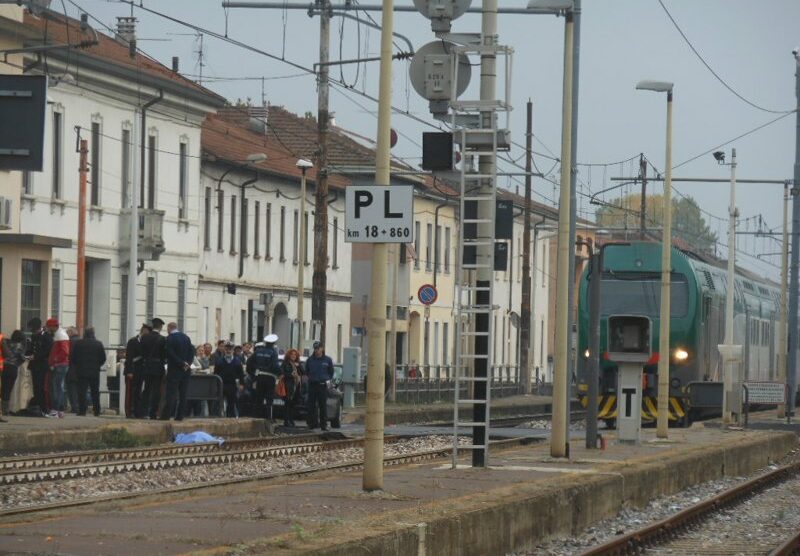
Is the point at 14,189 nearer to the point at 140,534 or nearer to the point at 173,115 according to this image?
the point at 173,115

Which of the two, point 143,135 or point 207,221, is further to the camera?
point 207,221

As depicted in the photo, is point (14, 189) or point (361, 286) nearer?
point (14, 189)

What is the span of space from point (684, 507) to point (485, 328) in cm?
355

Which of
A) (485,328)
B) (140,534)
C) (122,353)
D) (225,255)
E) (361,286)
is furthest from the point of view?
(225,255)

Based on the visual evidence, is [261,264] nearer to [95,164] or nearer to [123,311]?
[123,311]

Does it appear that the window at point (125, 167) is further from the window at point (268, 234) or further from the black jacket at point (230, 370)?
the black jacket at point (230, 370)

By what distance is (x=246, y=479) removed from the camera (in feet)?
70.5

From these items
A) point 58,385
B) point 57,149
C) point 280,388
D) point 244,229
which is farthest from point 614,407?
point 244,229

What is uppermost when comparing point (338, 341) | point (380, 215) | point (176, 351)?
point (380, 215)

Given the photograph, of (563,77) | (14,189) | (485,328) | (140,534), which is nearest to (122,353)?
(14,189)

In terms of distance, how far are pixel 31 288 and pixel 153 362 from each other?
9.76 metres

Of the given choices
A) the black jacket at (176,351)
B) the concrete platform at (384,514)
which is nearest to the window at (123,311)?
the black jacket at (176,351)

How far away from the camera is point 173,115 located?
184 feet

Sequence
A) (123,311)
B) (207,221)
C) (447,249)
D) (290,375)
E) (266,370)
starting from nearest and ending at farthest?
1. (266,370)
2. (290,375)
3. (123,311)
4. (207,221)
5. (447,249)
